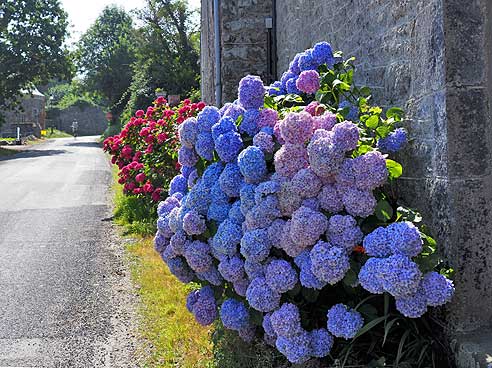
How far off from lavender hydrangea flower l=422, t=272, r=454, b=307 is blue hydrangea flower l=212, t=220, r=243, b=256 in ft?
3.65

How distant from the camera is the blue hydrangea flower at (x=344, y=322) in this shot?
2994 millimetres

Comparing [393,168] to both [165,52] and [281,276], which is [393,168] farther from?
[165,52]

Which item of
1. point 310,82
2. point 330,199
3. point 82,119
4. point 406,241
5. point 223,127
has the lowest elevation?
point 406,241

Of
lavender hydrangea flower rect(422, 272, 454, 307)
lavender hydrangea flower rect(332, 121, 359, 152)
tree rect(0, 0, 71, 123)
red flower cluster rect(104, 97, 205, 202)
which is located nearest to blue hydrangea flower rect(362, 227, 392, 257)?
lavender hydrangea flower rect(422, 272, 454, 307)

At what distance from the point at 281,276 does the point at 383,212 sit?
613 millimetres

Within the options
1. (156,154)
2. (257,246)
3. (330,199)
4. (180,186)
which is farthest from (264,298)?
(156,154)

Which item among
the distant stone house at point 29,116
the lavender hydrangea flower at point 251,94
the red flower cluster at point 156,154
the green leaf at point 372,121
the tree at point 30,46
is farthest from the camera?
the distant stone house at point 29,116

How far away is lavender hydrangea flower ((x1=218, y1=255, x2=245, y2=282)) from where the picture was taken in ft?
11.7

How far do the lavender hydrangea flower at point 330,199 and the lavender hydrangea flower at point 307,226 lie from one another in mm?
78

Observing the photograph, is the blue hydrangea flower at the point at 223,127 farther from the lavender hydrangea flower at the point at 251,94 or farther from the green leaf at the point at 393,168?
the green leaf at the point at 393,168

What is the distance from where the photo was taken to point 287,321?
3.15 m

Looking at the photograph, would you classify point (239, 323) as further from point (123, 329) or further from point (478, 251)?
point (123, 329)

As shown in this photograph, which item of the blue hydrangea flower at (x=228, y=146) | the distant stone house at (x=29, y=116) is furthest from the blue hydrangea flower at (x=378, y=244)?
the distant stone house at (x=29, y=116)

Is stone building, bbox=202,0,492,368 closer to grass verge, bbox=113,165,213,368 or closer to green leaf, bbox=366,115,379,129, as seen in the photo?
green leaf, bbox=366,115,379,129
